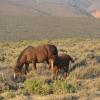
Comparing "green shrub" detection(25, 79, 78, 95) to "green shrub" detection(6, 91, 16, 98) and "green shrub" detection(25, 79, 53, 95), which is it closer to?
"green shrub" detection(25, 79, 53, 95)

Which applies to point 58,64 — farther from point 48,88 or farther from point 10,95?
point 10,95

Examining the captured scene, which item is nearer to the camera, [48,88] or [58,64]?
[48,88]

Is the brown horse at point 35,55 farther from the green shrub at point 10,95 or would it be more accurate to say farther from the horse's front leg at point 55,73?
the green shrub at point 10,95

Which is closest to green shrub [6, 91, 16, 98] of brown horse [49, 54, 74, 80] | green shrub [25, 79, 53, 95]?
green shrub [25, 79, 53, 95]

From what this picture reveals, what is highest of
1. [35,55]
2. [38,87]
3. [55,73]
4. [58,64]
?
[35,55]

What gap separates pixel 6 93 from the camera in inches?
572

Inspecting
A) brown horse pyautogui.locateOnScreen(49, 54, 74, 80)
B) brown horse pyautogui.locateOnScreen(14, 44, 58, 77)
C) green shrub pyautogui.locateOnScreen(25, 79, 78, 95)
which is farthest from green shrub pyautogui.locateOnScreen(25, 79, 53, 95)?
brown horse pyautogui.locateOnScreen(14, 44, 58, 77)

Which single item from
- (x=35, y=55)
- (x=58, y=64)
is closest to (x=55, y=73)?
(x=58, y=64)

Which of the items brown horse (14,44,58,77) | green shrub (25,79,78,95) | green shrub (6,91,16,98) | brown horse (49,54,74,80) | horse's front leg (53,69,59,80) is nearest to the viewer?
green shrub (6,91,16,98)

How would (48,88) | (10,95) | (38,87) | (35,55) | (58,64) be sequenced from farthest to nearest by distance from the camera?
1. (35,55)
2. (58,64)
3. (38,87)
4. (48,88)
5. (10,95)

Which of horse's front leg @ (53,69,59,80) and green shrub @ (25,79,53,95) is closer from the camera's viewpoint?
green shrub @ (25,79,53,95)

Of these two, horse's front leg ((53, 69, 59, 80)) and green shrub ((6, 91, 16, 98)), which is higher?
green shrub ((6, 91, 16, 98))

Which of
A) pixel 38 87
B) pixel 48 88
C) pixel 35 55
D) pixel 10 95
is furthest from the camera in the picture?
pixel 35 55

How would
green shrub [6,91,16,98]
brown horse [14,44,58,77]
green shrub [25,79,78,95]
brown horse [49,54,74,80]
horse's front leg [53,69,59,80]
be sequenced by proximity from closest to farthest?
1. green shrub [6,91,16,98]
2. green shrub [25,79,78,95]
3. horse's front leg [53,69,59,80]
4. brown horse [49,54,74,80]
5. brown horse [14,44,58,77]
